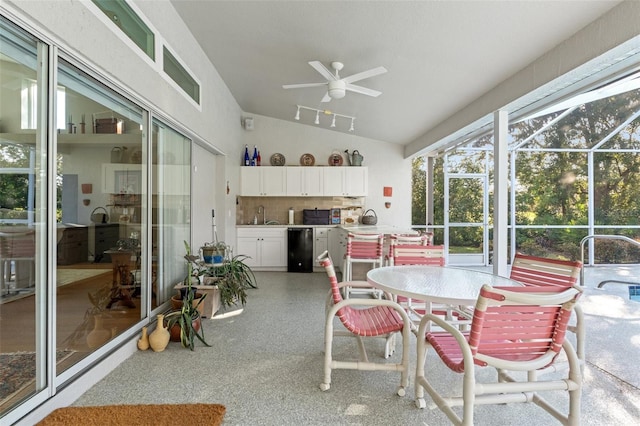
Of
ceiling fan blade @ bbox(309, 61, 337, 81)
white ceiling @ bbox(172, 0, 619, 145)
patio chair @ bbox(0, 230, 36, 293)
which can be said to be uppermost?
white ceiling @ bbox(172, 0, 619, 145)

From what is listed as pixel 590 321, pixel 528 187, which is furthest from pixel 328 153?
pixel 590 321

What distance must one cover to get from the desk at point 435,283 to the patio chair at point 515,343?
0.82ft

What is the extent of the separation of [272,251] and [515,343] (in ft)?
17.7

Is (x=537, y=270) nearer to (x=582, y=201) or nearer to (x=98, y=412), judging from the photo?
(x=98, y=412)

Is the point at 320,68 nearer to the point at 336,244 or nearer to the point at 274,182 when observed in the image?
the point at 274,182

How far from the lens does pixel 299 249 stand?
6.56 meters

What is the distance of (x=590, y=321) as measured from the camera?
3613 millimetres

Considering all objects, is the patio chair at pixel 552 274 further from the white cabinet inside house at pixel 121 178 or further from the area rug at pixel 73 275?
the white cabinet inside house at pixel 121 178

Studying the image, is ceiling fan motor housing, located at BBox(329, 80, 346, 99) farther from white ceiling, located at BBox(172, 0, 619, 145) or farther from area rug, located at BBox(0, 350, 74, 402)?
area rug, located at BBox(0, 350, 74, 402)

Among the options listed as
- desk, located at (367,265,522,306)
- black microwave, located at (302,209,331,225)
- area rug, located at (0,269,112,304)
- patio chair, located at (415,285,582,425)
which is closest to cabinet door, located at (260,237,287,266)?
black microwave, located at (302,209,331,225)

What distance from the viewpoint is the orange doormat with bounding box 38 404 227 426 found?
184 centimetres

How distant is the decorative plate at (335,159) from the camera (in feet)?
23.3

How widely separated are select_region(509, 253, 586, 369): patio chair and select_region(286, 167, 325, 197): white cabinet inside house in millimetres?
4624

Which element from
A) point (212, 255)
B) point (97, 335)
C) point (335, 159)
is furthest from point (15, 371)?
point (335, 159)
